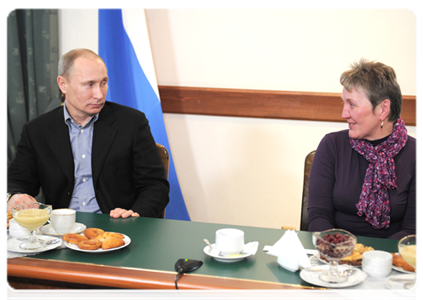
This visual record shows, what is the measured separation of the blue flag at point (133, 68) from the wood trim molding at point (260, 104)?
6.9 inches

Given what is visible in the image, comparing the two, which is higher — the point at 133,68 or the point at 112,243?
the point at 133,68

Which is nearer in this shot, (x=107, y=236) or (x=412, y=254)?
(x=412, y=254)

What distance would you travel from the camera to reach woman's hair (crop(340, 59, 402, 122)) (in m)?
1.70

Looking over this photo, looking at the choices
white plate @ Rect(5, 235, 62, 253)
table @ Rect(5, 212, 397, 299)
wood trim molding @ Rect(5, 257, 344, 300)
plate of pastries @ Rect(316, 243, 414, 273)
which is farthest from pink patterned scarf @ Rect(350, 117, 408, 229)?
white plate @ Rect(5, 235, 62, 253)

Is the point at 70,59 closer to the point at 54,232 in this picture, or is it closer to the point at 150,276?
the point at 54,232

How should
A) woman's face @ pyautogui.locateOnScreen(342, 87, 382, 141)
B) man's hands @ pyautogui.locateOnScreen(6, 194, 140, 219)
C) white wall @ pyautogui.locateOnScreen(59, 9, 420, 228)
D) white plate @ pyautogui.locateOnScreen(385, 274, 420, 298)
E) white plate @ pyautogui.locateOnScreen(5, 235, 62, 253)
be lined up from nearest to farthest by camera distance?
white plate @ pyautogui.locateOnScreen(385, 274, 420, 298)
white plate @ pyautogui.locateOnScreen(5, 235, 62, 253)
man's hands @ pyautogui.locateOnScreen(6, 194, 140, 219)
woman's face @ pyautogui.locateOnScreen(342, 87, 382, 141)
white wall @ pyautogui.locateOnScreen(59, 9, 420, 228)

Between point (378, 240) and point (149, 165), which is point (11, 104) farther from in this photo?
point (378, 240)

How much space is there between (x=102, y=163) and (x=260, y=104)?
1.30m

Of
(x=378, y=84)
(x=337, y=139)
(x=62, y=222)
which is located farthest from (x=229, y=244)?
(x=378, y=84)

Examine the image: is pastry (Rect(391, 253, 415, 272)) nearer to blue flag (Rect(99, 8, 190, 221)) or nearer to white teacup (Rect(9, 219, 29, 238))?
white teacup (Rect(9, 219, 29, 238))

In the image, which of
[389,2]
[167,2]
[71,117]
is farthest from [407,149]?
[167,2]

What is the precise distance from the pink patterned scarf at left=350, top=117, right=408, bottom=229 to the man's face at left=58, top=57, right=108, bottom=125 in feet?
4.10

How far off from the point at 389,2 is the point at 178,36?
1.41 meters

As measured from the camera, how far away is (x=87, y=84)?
6.40 feet
